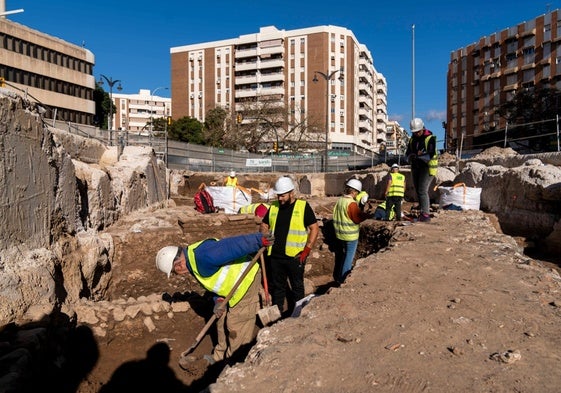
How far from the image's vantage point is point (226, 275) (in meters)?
4.35

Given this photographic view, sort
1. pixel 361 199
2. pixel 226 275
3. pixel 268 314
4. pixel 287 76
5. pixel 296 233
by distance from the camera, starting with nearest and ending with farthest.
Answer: pixel 226 275
pixel 268 314
pixel 296 233
pixel 361 199
pixel 287 76

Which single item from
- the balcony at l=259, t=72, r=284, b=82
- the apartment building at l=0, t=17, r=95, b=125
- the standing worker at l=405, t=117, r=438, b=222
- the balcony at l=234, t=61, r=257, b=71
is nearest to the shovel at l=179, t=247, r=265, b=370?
the standing worker at l=405, t=117, r=438, b=222

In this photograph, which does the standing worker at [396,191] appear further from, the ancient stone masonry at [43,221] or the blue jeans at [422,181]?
the ancient stone masonry at [43,221]

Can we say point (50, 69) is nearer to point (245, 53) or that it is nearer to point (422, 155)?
point (245, 53)

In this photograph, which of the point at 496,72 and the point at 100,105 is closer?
the point at 100,105

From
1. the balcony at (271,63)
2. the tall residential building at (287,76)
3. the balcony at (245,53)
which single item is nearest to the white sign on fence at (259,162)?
the tall residential building at (287,76)

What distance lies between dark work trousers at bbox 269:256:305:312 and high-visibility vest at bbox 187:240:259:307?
1.96 ft

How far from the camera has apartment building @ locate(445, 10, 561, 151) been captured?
4850 cm

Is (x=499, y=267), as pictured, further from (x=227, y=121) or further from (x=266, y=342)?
(x=227, y=121)

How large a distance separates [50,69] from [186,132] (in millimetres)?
16132

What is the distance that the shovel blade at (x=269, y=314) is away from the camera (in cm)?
472

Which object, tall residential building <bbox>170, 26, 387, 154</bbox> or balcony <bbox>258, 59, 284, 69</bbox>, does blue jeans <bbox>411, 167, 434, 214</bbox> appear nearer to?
tall residential building <bbox>170, 26, 387, 154</bbox>

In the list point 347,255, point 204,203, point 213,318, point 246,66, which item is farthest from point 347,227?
point 246,66

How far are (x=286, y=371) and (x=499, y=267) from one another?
310 cm
